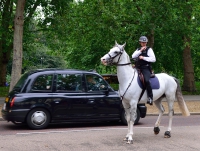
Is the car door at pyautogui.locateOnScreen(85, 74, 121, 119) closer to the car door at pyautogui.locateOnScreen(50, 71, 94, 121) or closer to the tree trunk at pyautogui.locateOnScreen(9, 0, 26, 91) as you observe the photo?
the car door at pyautogui.locateOnScreen(50, 71, 94, 121)

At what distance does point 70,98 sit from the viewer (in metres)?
13.0

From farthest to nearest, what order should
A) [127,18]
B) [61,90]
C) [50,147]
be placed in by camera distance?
[127,18], [61,90], [50,147]

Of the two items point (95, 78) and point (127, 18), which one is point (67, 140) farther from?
point (127, 18)

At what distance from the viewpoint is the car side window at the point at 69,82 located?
1313 centimetres

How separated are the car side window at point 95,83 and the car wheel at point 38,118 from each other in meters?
1.67

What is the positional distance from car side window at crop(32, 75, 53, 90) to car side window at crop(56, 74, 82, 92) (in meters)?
0.27

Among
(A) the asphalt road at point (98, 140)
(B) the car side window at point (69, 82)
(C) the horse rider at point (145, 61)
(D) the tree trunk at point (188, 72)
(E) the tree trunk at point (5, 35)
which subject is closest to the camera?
(A) the asphalt road at point (98, 140)

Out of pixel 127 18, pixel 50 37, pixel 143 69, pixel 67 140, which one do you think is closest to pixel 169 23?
pixel 127 18

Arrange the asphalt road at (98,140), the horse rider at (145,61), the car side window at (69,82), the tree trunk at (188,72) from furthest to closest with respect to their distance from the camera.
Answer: the tree trunk at (188,72), the car side window at (69,82), the horse rider at (145,61), the asphalt road at (98,140)

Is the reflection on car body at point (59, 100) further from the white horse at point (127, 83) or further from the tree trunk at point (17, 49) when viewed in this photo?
the tree trunk at point (17, 49)

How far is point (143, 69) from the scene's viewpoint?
10844mm

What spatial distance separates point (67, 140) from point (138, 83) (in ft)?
7.61

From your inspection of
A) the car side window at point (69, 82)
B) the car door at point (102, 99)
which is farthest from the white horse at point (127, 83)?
the car side window at point (69, 82)

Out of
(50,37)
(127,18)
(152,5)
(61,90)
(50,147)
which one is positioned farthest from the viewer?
(50,37)
